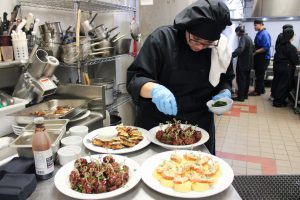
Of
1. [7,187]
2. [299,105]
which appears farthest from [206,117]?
[299,105]

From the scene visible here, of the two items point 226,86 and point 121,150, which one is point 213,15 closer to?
point 226,86

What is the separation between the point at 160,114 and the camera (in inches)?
64.9

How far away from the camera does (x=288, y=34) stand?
5.00 metres

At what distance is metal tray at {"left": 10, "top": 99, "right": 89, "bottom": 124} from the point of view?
1464 mm

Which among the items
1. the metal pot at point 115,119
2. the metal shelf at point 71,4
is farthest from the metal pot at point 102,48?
the metal pot at point 115,119

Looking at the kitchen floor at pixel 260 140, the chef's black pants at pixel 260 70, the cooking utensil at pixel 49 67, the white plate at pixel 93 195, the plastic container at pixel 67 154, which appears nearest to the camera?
the white plate at pixel 93 195

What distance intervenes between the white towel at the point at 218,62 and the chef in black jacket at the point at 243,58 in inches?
163

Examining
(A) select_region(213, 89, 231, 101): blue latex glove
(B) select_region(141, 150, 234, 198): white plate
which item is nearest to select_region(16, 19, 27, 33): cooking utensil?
(B) select_region(141, 150, 234, 198): white plate

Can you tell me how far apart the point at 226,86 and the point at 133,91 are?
0.68 meters

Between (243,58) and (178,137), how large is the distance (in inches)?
193

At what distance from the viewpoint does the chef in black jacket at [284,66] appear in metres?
5.07

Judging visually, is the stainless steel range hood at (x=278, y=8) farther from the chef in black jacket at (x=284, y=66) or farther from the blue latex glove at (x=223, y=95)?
the chef in black jacket at (x=284, y=66)

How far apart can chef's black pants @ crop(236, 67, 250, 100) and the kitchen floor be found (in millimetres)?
477

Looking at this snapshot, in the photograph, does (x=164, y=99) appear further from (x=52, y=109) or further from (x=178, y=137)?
(x=52, y=109)
